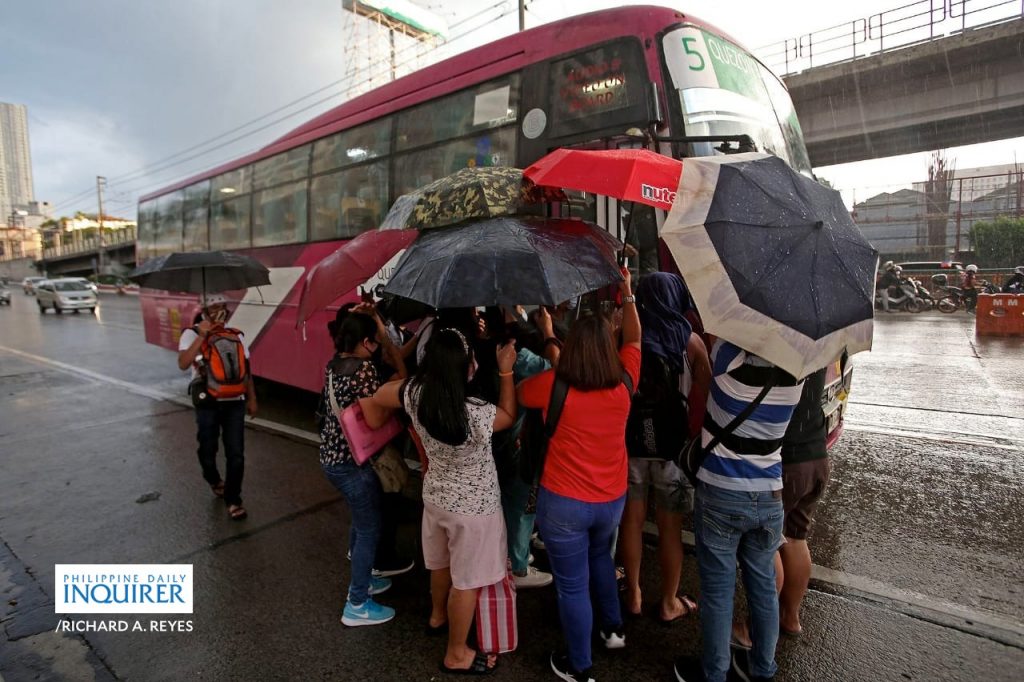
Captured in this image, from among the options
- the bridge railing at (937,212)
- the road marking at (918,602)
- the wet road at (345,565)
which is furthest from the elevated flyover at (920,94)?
the road marking at (918,602)

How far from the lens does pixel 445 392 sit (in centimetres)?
235

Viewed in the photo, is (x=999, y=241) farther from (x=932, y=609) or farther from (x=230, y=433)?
(x=230, y=433)

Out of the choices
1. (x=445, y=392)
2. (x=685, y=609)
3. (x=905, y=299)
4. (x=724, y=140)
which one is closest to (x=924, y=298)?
(x=905, y=299)

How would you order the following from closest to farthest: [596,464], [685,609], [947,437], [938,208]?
1. [596,464]
2. [685,609]
3. [947,437]
4. [938,208]

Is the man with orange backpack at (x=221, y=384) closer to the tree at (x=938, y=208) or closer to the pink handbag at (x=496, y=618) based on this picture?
the pink handbag at (x=496, y=618)

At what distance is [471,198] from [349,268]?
100 centimetres

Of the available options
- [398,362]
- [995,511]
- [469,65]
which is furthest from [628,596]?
[469,65]

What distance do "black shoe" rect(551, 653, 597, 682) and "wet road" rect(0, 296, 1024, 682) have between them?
78mm

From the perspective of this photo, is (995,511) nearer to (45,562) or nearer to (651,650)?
(651,650)

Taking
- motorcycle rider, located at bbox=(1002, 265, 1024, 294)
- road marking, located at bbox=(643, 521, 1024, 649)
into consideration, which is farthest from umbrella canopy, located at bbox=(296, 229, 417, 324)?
motorcycle rider, located at bbox=(1002, 265, 1024, 294)

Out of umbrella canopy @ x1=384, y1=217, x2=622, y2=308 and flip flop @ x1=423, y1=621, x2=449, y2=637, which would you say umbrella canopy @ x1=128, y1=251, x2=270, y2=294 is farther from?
flip flop @ x1=423, y1=621, x2=449, y2=637

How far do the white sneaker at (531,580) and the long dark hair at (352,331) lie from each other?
1.65 m

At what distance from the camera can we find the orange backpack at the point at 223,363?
13.9 feet

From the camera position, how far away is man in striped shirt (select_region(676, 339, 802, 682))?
218cm
